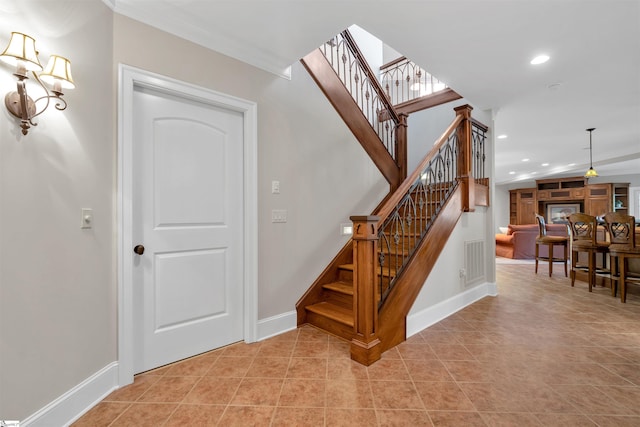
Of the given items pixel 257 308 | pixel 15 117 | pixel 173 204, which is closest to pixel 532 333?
pixel 257 308

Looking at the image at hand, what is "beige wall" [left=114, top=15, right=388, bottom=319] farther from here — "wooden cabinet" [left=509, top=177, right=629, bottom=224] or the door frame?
"wooden cabinet" [left=509, top=177, right=629, bottom=224]

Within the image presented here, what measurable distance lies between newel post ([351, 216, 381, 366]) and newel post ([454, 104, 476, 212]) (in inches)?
67.7

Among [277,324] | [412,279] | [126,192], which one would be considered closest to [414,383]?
[412,279]

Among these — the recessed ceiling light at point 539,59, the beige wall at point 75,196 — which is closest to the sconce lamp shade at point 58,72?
the beige wall at point 75,196

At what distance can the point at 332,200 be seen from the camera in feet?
9.75

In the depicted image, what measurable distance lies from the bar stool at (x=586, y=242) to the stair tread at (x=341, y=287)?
145 inches

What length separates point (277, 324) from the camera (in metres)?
2.53

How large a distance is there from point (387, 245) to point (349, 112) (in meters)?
1.63

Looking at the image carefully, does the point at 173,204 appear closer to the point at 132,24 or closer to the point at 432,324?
the point at 132,24

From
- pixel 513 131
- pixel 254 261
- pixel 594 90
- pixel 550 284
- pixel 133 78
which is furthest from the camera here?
pixel 513 131

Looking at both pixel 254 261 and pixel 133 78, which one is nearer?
pixel 133 78

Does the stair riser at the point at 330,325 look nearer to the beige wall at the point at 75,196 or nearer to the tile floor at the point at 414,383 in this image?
the tile floor at the point at 414,383

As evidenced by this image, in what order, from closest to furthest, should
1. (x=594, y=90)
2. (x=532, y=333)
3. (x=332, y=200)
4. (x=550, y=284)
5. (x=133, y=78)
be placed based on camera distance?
(x=133, y=78), (x=532, y=333), (x=332, y=200), (x=594, y=90), (x=550, y=284)

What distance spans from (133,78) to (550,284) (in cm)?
584
